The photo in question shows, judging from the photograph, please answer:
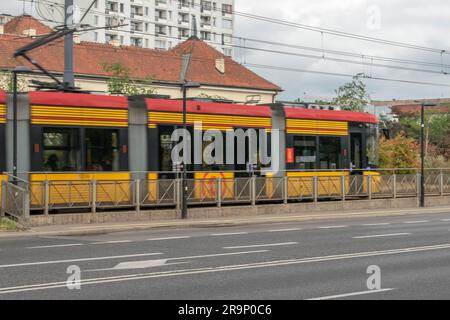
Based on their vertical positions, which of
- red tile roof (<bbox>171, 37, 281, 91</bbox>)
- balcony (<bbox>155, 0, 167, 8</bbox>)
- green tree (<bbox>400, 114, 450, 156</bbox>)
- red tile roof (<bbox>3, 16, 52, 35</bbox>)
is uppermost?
balcony (<bbox>155, 0, 167, 8</bbox>)

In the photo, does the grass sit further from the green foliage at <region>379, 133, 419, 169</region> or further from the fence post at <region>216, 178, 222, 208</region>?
the green foliage at <region>379, 133, 419, 169</region>

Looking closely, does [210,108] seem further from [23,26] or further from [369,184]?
[23,26]

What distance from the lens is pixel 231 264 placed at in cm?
1380

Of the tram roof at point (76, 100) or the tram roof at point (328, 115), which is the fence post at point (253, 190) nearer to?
the tram roof at point (328, 115)

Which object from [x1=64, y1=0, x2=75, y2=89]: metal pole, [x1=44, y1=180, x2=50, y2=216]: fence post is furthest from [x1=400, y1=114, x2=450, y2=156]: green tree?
[x1=44, y1=180, x2=50, y2=216]: fence post

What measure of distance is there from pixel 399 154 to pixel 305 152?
2385 centimetres

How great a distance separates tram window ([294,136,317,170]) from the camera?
30747 millimetres

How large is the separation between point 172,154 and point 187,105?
1.88m

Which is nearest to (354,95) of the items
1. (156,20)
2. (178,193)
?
(178,193)

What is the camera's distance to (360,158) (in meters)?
33.2

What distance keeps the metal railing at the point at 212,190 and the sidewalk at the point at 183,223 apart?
104cm

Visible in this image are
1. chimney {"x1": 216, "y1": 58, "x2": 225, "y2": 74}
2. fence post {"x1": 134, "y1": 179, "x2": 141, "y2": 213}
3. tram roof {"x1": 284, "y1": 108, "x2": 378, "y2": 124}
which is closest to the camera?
fence post {"x1": 134, "y1": 179, "x2": 141, "y2": 213}

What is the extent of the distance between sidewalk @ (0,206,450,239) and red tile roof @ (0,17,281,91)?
140 feet

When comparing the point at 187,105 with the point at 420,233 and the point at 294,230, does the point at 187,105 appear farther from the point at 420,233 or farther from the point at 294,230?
the point at 420,233
